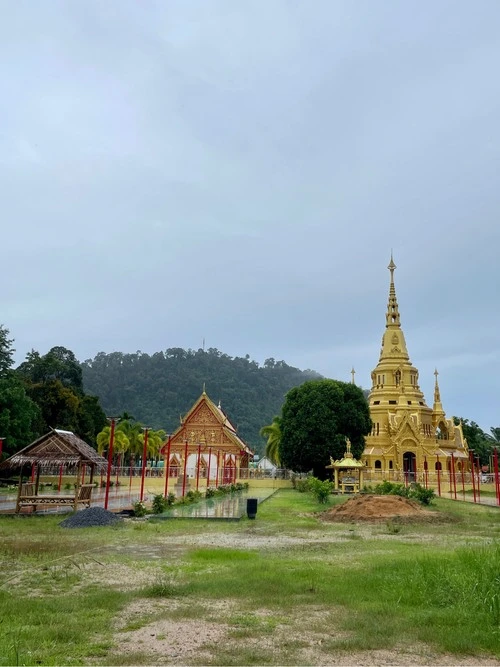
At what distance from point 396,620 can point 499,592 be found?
1632mm

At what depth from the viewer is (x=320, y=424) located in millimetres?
47375

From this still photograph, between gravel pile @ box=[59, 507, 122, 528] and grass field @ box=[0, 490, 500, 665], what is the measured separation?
296 centimetres

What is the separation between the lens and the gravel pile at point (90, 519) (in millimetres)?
17628

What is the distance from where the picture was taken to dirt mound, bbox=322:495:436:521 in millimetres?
20797

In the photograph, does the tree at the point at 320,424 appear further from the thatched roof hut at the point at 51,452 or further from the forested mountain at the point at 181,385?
the forested mountain at the point at 181,385

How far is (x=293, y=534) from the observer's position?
16750 mm

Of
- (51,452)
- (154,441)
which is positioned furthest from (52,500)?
(154,441)

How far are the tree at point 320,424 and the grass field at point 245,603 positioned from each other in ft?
108

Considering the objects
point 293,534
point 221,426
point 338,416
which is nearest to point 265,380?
point 221,426

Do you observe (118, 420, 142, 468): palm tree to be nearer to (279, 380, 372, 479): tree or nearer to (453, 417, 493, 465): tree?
(279, 380, 372, 479): tree

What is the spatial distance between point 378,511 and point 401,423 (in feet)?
129

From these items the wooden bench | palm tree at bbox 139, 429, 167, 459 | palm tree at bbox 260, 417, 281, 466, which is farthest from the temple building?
the wooden bench

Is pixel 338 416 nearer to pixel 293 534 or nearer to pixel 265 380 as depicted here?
pixel 293 534

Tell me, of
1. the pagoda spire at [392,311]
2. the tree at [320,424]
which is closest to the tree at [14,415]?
the tree at [320,424]
